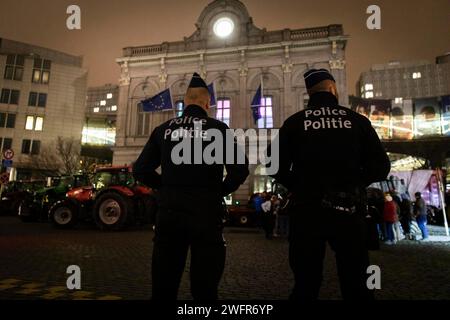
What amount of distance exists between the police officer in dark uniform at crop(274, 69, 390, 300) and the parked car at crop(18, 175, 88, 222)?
1489cm

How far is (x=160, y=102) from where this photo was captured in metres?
24.7

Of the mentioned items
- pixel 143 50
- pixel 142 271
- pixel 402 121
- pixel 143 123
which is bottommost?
pixel 142 271

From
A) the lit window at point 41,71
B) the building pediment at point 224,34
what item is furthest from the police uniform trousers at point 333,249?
the lit window at point 41,71

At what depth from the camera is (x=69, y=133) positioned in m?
40.8

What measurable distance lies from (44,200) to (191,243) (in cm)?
1656

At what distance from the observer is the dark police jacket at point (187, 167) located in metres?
2.54

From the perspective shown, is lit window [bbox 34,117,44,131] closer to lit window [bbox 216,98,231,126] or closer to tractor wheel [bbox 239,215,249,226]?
lit window [bbox 216,98,231,126]

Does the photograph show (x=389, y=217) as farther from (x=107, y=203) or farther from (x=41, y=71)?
(x=41, y=71)

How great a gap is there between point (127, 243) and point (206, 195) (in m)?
7.67

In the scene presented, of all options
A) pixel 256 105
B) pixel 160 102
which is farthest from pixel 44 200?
pixel 256 105

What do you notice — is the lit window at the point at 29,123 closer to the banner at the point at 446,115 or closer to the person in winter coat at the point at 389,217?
the person in winter coat at the point at 389,217

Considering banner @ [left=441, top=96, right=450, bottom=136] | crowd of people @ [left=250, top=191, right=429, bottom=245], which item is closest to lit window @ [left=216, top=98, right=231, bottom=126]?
crowd of people @ [left=250, top=191, right=429, bottom=245]
